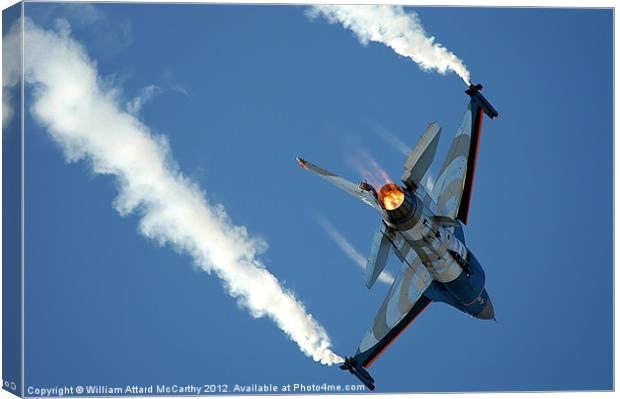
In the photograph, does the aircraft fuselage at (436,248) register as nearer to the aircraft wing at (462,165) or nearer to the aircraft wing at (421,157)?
the aircraft wing at (421,157)

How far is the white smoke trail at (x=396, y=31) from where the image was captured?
2867cm

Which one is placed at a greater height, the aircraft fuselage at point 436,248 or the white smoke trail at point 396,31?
the white smoke trail at point 396,31

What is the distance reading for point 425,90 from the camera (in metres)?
30.5

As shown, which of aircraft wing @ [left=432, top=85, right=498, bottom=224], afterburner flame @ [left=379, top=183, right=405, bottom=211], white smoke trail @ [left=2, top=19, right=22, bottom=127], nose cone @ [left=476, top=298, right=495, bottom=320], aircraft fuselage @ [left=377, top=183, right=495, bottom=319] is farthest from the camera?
nose cone @ [left=476, top=298, right=495, bottom=320]

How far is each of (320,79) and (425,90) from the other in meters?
2.61

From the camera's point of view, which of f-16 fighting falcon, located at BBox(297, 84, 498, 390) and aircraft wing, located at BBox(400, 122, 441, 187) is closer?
aircraft wing, located at BBox(400, 122, 441, 187)

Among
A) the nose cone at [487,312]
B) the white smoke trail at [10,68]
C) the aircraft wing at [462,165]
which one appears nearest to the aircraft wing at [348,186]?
the aircraft wing at [462,165]

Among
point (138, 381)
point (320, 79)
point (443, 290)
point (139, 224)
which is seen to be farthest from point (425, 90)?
point (138, 381)

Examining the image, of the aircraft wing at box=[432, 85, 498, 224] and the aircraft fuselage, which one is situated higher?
the aircraft wing at box=[432, 85, 498, 224]

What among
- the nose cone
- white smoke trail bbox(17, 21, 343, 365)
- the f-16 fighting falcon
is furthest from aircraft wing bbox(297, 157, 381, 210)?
the nose cone

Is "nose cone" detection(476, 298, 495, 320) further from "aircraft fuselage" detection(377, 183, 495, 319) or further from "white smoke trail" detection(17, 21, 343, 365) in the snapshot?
"white smoke trail" detection(17, 21, 343, 365)

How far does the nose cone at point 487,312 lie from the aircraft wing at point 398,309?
1371 millimetres

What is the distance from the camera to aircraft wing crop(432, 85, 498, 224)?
93.1ft

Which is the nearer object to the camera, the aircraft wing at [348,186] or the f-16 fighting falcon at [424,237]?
the aircraft wing at [348,186]
